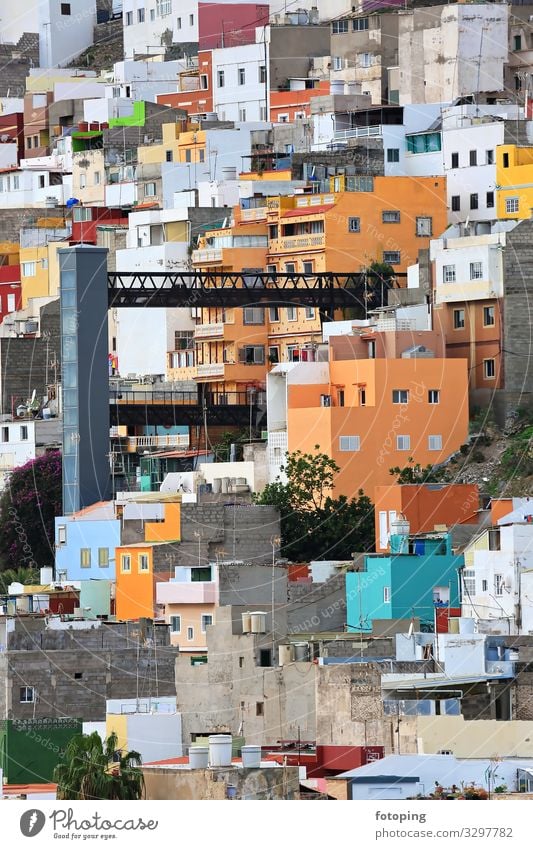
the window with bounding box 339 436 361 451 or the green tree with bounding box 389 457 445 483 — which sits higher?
the window with bounding box 339 436 361 451

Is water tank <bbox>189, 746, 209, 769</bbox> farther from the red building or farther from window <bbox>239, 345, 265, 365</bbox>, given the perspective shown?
the red building

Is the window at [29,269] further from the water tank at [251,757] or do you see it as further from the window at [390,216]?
the water tank at [251,757]

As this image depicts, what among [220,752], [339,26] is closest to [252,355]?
[339,26]

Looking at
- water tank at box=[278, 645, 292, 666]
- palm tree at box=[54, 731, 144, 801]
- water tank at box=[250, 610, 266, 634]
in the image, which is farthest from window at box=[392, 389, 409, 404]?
palm tree at box=[54, 731, 144, 801]

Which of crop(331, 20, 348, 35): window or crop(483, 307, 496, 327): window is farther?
crop(331, 20, 348, 35): window

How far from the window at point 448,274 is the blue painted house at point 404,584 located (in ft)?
42.1

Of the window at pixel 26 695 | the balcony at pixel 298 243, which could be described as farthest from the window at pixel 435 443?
the window at pixel 26 695

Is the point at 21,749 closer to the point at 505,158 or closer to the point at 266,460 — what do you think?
the point at 266,460

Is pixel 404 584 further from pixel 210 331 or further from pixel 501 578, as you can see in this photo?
pixel 210 331

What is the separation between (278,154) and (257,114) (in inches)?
496

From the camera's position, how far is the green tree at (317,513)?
229 ft

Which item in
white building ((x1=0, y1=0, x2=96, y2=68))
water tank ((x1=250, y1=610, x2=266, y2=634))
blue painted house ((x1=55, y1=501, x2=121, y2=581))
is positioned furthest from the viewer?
white building ((x1=0, y1=0, x2=96, y2=68))

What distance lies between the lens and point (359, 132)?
301 feet

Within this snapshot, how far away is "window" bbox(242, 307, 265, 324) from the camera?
83.4 meters
